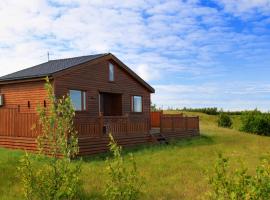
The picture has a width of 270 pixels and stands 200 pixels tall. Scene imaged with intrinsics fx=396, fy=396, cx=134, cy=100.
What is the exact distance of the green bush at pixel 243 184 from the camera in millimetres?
5354

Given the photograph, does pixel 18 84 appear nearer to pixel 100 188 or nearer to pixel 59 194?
pixel 100 188

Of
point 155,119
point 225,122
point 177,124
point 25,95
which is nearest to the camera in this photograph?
point 25,95

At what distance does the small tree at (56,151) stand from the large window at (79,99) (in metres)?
14.8

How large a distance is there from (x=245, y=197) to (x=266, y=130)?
117 feet

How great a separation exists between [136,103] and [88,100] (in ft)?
18.7

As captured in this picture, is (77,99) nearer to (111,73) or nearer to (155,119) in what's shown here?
(111,73)

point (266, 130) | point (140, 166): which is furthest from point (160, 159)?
point (266, 130)

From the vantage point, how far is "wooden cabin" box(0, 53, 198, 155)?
18.9 meters

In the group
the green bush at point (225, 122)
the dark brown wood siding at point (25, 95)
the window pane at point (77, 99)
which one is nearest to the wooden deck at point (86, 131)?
the dark brown wood siding at point (25, 95)

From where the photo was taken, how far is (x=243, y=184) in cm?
565

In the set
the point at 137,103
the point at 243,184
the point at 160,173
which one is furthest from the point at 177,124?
the point at 243,184

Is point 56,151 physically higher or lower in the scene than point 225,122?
higher

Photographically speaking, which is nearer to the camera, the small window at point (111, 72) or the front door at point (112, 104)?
the small window at point (111, 72)

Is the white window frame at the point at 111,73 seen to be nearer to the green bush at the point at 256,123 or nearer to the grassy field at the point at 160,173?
the grassy field at the point at 160,173
